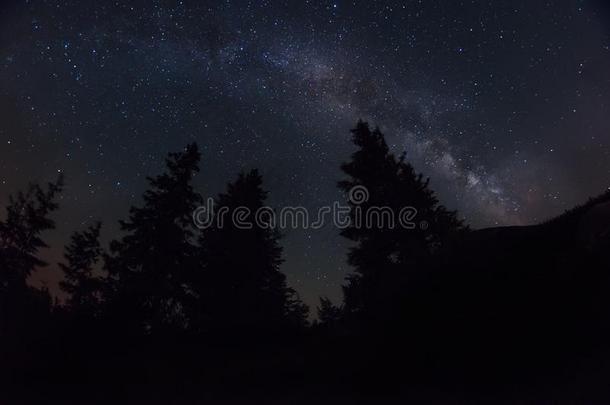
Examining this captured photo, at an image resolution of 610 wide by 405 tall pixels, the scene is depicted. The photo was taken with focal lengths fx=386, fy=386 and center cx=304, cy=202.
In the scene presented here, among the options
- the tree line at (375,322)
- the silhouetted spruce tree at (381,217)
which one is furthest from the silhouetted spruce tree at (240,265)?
the silhouetted spruce tree at (381,217)

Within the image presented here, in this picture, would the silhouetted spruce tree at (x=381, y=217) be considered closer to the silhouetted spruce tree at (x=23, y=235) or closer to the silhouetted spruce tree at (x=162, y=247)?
the silhouetted spruce tree at (x=162, y=247)

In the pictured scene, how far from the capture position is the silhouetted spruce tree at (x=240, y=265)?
22.9 m

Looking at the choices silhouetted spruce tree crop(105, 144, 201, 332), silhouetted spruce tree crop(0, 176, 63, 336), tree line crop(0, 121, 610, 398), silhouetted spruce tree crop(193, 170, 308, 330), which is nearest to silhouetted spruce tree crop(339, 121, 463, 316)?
tree line crop(0, 121, 610, 398)

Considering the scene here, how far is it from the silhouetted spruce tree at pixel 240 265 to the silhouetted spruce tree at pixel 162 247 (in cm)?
137

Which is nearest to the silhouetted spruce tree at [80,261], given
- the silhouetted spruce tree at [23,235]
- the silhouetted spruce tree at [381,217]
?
the silhouetted spruce tree at [23,235]

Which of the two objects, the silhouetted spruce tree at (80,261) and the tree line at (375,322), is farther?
the silhouetted spruce tree at (80,261)

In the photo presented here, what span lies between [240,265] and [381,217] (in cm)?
915

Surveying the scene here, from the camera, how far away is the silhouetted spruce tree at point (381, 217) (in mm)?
23078

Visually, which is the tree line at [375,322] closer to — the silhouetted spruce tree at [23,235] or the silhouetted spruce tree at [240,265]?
the silhouetted spruce tree at [240,265]

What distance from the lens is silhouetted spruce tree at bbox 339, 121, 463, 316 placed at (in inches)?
909

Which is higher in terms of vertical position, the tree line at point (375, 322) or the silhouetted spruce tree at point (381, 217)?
the silhouetted spruce tree at point (381, 217)

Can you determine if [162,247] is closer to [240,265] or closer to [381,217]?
[240,265]

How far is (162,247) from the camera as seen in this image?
74.0 ft

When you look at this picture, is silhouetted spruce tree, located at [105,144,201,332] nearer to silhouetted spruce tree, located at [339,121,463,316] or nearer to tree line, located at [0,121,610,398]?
tree line, located at [0,121,610,398]
